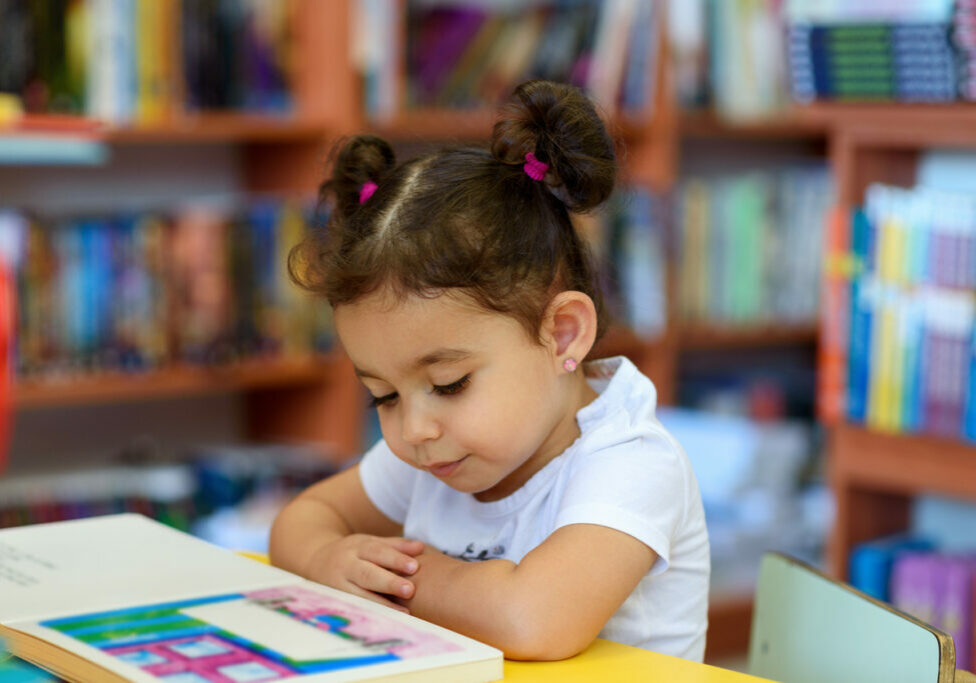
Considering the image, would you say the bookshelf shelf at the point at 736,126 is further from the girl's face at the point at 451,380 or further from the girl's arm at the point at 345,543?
the girl's face at the point at 451,380

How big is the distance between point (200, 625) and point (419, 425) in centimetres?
24

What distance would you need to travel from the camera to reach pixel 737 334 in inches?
125

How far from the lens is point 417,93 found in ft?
9.07

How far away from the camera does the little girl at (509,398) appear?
959mm

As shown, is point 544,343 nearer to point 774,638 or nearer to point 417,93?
point 774,638

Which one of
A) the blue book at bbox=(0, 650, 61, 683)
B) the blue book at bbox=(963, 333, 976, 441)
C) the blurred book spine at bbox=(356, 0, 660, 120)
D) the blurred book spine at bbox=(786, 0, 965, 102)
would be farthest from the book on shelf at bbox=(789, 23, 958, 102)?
the blue book at bbox=(0, 650, 61, 683)

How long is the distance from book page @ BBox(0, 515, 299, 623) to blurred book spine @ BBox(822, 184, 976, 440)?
1.25 metres

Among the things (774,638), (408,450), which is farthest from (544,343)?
(774,638)

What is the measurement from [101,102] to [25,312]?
37cm

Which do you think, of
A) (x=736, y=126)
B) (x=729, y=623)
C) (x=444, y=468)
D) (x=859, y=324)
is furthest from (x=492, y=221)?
(x=736, y=126)

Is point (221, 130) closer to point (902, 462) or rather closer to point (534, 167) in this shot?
point (902, 462)

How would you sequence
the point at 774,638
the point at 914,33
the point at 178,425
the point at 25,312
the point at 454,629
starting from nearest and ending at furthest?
the point at 454,629 < the point at 774,638 < the point at 914,33 < the point at 25,312 < the point at 178,425

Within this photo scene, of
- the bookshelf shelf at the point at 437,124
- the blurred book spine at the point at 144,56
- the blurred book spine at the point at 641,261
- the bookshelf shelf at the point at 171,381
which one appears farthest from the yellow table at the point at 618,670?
the blurred book spine at the point at 641,261

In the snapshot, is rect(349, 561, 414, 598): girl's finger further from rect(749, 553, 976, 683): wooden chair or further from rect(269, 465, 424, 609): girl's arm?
rect(749, 553, 976, 683): wooden chair
